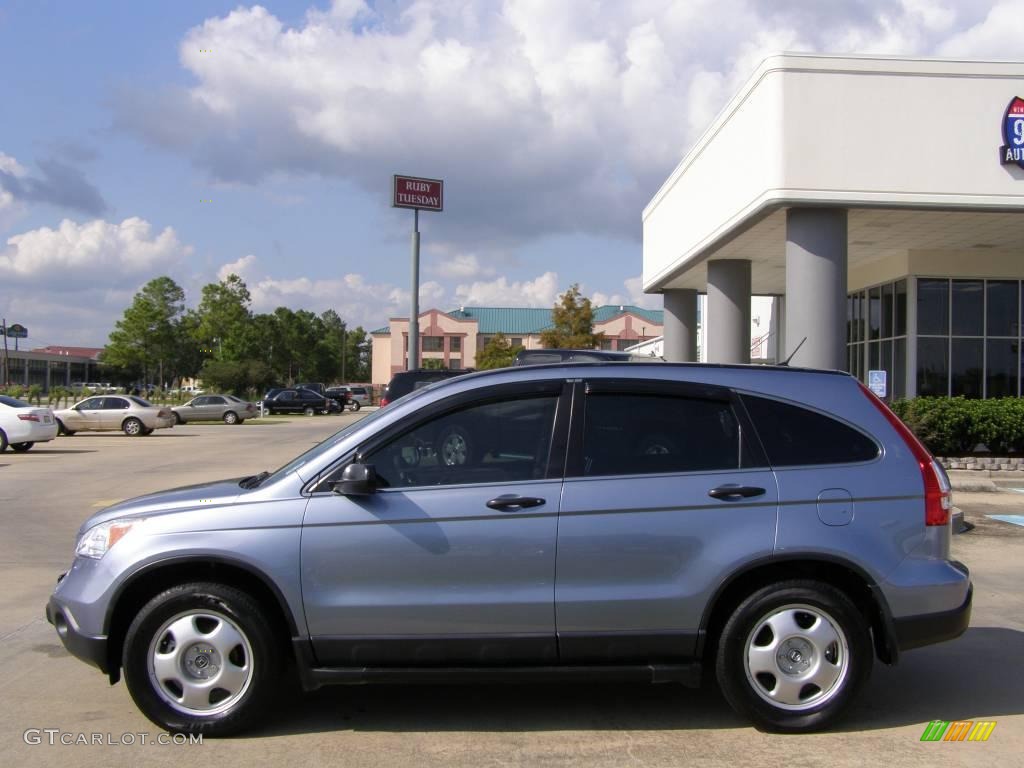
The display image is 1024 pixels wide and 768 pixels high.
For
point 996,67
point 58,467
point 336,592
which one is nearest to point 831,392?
point 336,592

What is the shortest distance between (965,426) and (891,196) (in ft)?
14.0

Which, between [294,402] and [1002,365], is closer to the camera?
[1002,365]

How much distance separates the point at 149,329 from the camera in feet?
242

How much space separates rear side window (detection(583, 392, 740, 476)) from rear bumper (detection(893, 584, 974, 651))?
→ 115 cm

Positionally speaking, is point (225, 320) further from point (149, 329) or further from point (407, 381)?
point (407, 381)

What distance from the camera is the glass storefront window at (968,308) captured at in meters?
22.0

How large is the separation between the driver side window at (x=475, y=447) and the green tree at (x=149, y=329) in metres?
74.7

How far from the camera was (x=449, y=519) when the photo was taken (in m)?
4.49

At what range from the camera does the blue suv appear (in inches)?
176

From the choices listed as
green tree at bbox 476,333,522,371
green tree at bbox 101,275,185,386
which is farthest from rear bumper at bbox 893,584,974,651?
green tree at bbox 101,275,185,386

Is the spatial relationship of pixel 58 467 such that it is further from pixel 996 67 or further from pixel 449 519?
pixel 996 67

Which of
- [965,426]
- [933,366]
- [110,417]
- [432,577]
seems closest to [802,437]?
[432,577]

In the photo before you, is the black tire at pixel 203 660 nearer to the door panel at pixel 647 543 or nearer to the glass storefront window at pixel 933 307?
the door panel at pixel 647 543

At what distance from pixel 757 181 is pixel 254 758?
15087 mm
